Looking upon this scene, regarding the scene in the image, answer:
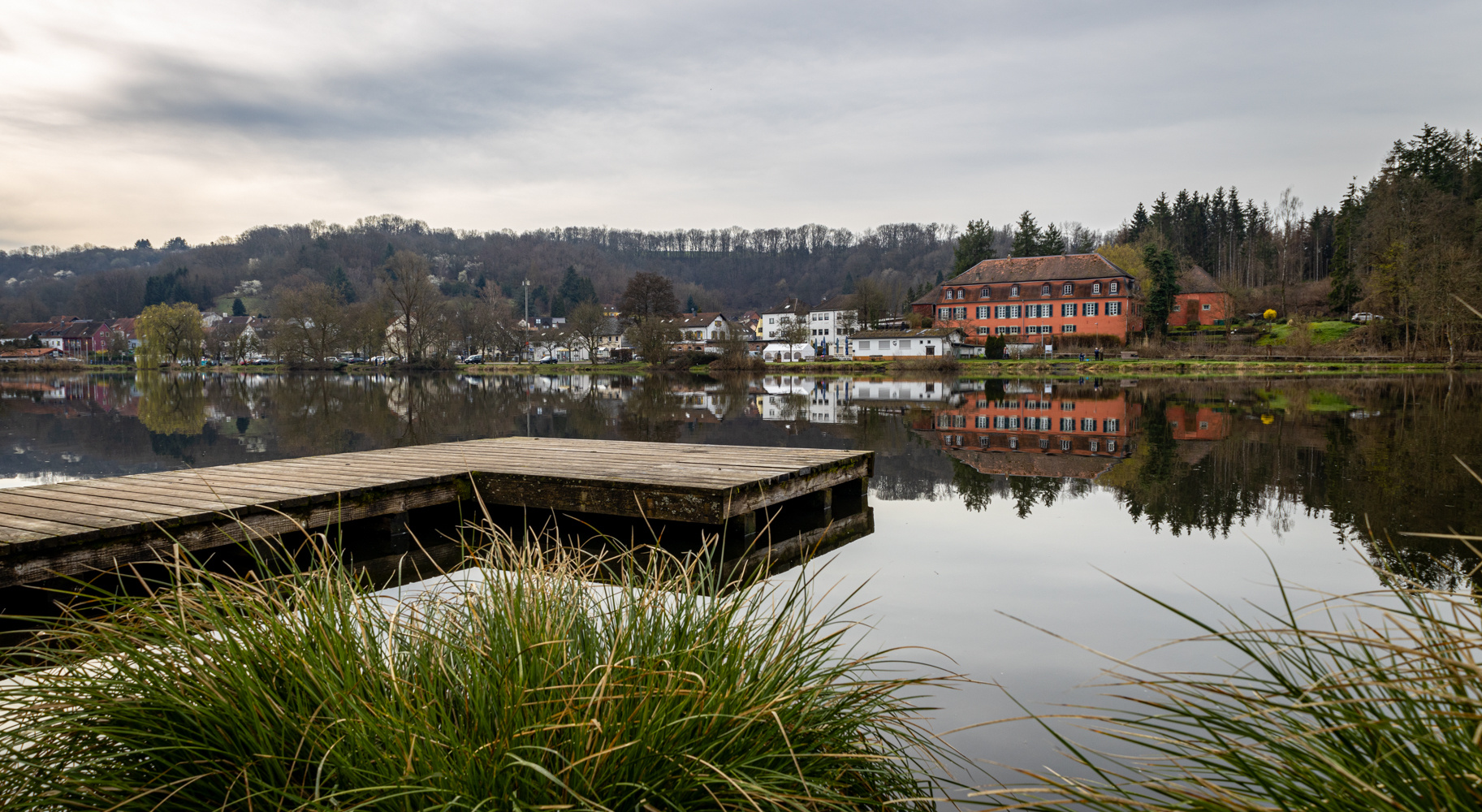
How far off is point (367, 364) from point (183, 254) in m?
73.3

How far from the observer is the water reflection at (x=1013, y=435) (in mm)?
8664

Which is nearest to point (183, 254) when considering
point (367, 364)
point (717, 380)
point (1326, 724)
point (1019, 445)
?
point (367, 364)

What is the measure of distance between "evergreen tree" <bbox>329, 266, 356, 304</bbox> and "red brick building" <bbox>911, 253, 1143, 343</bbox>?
72.9 meters

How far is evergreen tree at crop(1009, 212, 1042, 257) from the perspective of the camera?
73.7 meters

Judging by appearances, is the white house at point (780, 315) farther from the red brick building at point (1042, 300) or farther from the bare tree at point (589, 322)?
the bare tree at point (589, 322)

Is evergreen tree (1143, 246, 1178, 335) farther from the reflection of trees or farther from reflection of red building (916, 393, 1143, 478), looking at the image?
the reflection of trees

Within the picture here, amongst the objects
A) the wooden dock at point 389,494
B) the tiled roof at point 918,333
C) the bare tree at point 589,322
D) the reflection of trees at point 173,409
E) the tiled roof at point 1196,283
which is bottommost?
the reflection of trees at point 173,409

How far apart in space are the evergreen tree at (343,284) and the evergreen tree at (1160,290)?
88.1m

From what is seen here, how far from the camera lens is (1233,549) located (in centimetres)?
669

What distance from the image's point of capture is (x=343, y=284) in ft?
331

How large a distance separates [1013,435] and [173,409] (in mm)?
23386

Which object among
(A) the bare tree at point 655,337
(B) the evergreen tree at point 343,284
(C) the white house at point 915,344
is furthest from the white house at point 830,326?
(B) the evergreen tree at point 343,284

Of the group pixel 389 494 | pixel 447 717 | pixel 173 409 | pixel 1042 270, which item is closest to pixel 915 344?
pixel 1042 270

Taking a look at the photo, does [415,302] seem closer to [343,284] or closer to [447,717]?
[343,284]
